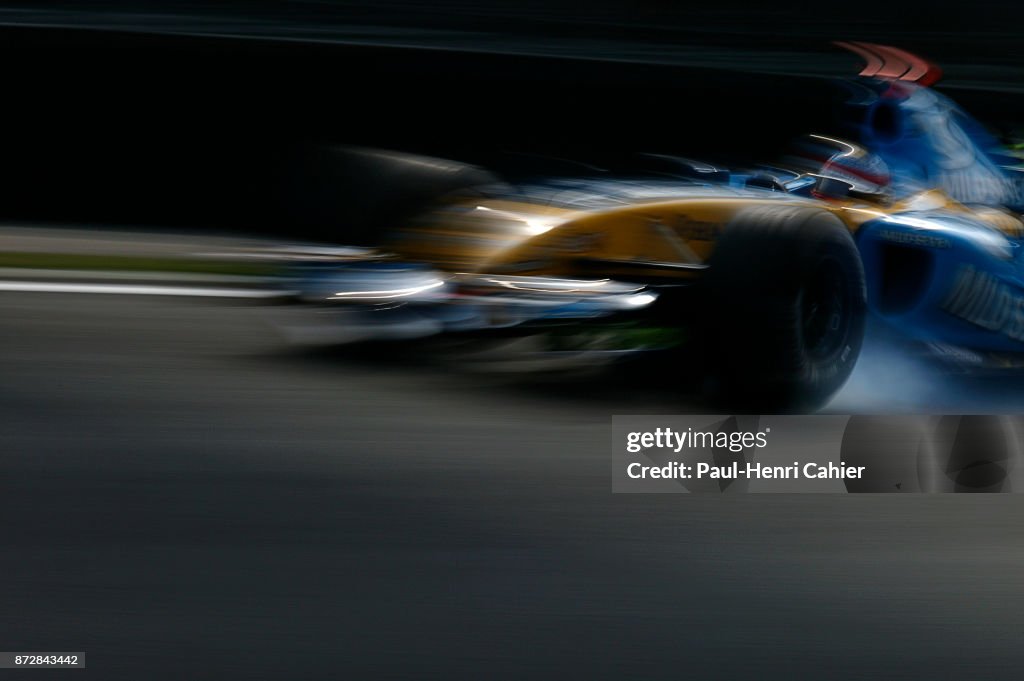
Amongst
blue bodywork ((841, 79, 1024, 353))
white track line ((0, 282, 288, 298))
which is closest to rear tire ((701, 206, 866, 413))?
blue bodywork ((841, 79, 1024, 353))

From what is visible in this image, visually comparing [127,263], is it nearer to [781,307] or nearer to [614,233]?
[614,233]

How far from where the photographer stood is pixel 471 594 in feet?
9.27

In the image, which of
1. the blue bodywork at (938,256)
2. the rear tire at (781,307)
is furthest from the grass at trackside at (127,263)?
the rear tire at (781,307)

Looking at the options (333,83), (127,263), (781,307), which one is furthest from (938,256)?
(333,83)

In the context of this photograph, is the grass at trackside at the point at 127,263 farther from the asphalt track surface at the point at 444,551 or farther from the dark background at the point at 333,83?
the asphalt track surface at the point at 444,551

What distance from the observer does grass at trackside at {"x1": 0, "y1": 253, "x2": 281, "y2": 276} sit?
709cm

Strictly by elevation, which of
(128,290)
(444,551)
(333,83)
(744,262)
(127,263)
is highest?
(333,83)

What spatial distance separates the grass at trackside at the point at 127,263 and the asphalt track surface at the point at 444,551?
273cm

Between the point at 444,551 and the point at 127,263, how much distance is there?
4.71 metres

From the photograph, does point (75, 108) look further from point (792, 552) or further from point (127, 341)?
point (792, 552)

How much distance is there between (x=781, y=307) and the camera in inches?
148

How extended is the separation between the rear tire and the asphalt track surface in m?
0.34

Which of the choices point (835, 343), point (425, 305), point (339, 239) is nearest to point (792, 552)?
point (835, 343)

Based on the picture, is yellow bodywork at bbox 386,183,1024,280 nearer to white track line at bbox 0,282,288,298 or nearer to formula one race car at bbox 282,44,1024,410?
formula one race car at bbox 282,44,1024,410
